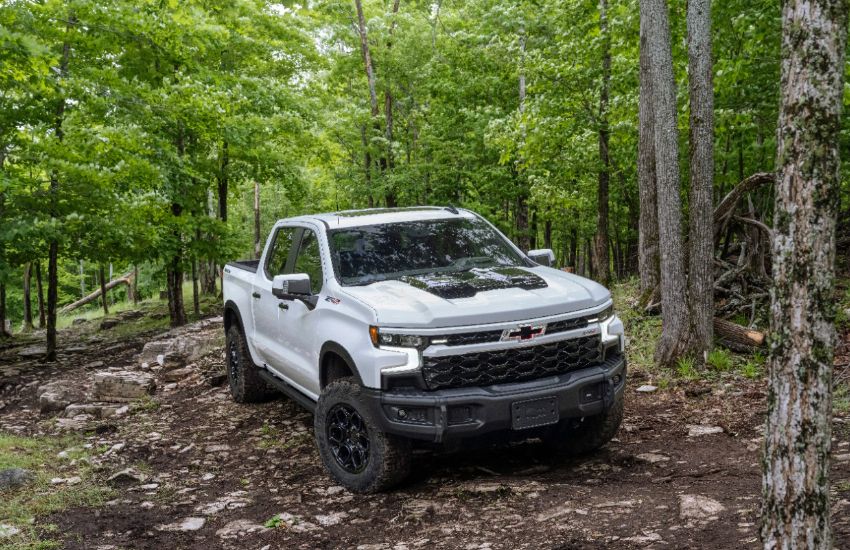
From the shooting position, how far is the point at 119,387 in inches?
379

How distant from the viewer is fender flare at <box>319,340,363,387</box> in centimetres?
511

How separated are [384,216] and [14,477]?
384 cm

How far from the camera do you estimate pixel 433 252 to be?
6.23 metres

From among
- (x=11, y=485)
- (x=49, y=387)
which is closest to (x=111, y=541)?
(x=11, y=485)

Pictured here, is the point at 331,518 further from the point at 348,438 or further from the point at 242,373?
the point at 242,373

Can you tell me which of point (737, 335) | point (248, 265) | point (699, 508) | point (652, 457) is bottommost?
point (652, 457)

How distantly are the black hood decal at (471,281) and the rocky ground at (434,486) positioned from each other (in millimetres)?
1440

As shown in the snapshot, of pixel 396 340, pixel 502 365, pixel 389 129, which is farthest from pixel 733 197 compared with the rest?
pixel 389 129

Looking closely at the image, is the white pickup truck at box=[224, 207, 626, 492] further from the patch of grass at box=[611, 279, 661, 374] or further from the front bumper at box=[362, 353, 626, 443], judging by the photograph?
the patch of grass at box=[611, 279, 661, 374]

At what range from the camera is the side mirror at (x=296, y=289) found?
18.6ft

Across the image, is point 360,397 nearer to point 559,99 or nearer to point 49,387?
point 49,387

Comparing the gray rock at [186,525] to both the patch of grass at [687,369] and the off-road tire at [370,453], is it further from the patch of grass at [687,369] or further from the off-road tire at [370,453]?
the patch of grass at [687,369]

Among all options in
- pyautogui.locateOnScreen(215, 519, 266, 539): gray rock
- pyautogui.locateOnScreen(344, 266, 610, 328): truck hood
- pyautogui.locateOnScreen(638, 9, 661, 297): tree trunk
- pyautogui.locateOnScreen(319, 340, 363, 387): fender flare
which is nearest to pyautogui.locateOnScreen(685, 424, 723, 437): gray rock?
pyautogui.locateOnScreen(344, 266, 610, 328): truck hood

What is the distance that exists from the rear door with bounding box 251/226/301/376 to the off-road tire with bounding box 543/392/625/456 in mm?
2635
